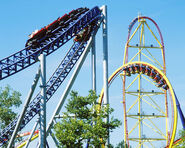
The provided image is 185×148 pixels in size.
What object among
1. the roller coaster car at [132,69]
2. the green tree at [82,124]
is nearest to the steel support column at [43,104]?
the green tree at [82,124]

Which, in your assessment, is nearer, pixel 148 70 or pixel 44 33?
pixel 44 33

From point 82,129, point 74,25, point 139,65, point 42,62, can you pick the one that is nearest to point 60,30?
point 74,25

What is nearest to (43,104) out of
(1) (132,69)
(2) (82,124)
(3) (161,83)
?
(2) (82,124)

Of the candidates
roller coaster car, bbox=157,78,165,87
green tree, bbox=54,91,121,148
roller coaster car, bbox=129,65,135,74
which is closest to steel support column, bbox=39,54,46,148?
green tree, bbox=54,91,121,148

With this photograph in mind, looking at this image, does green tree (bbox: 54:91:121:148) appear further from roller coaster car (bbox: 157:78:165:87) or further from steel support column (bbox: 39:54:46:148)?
roller coaster car (bbox: 157:78:165:87)

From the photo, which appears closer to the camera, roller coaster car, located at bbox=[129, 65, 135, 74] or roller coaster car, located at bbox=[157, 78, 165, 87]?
roller coaster car, located at bbox=[157, 78, 165, 87]

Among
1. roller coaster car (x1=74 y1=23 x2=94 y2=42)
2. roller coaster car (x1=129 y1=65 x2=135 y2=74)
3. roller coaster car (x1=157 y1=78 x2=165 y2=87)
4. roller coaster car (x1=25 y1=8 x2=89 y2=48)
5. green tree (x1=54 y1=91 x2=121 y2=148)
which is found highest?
roller coaster car (x1=129 y1=65 x2=135 y2=74)

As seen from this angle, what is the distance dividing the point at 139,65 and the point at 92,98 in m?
14.4

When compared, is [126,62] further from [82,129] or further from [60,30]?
[82,129]

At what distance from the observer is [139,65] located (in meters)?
35.8

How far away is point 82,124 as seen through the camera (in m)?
21.1

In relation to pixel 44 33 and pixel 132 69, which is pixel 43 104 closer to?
pixel 44 33

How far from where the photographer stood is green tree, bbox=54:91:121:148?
21.0 meters

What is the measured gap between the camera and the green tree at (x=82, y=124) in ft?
68.8
